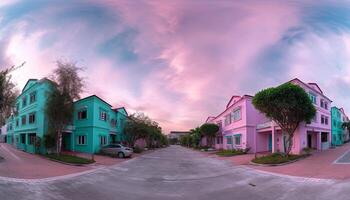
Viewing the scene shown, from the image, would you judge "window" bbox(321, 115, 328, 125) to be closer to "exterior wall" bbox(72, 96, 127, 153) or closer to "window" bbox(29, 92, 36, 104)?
"exterior wall" bbox(72, 96, 127, 153)

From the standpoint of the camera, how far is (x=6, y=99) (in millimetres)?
23344

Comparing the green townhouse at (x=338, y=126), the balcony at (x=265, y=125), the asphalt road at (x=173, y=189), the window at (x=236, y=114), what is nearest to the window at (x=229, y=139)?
the window at (x=236, y=114)

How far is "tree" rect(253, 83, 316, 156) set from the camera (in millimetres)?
25391

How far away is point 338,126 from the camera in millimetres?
58625

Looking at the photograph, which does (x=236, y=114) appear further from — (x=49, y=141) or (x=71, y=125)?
(x=49, y=141)

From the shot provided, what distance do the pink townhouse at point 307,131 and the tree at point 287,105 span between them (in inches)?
137

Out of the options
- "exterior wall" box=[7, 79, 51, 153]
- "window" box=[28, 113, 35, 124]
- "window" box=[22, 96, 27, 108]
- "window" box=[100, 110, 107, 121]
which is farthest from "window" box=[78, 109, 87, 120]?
"window" box=[22, 96, 27, 108]

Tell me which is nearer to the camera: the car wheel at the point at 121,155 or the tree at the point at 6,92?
the tree at the point at 6,92

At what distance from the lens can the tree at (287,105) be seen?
25.4 metres

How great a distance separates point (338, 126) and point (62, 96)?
5217cm

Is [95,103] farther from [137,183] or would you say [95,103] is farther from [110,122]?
[137,183]

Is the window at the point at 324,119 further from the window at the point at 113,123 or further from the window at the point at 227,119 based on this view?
the window at the point at 113,123

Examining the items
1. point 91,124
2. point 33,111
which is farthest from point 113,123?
point 33,111

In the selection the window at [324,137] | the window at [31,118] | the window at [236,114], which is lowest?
the window at [324,137]
